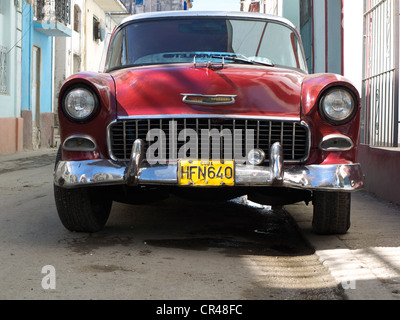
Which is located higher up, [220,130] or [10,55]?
[10,55]

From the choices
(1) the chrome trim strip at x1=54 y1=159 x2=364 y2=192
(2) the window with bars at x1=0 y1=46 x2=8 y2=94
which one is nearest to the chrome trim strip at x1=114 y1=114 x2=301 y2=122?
(1) the chrome trim strip at x1=54 y1=159 x2=364 y2=192

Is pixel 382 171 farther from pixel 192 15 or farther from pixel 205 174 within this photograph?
pixel 205 174

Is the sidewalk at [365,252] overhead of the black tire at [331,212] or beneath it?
beneath

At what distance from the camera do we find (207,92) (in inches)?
164

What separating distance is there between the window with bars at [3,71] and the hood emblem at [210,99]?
1200 cm

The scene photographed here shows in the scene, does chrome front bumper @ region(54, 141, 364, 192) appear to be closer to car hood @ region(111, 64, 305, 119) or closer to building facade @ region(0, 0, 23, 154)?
car hood @ region(111, 64, 305, 119)

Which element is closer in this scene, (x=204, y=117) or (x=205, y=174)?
(x=205, y=174)

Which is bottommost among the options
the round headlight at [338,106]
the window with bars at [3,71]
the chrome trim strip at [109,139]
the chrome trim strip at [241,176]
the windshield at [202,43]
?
the chrome trim strip at [241,176]

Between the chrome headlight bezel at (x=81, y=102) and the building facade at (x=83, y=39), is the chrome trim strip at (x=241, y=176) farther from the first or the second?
the building facade at (x=83, y=39)

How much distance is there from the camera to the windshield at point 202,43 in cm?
501

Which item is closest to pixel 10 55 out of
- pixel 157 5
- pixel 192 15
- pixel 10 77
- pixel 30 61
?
pixel 10 77

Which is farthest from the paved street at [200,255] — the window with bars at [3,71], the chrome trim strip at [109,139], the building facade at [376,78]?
the window with bars at [3,71]

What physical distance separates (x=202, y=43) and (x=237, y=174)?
152 cm
